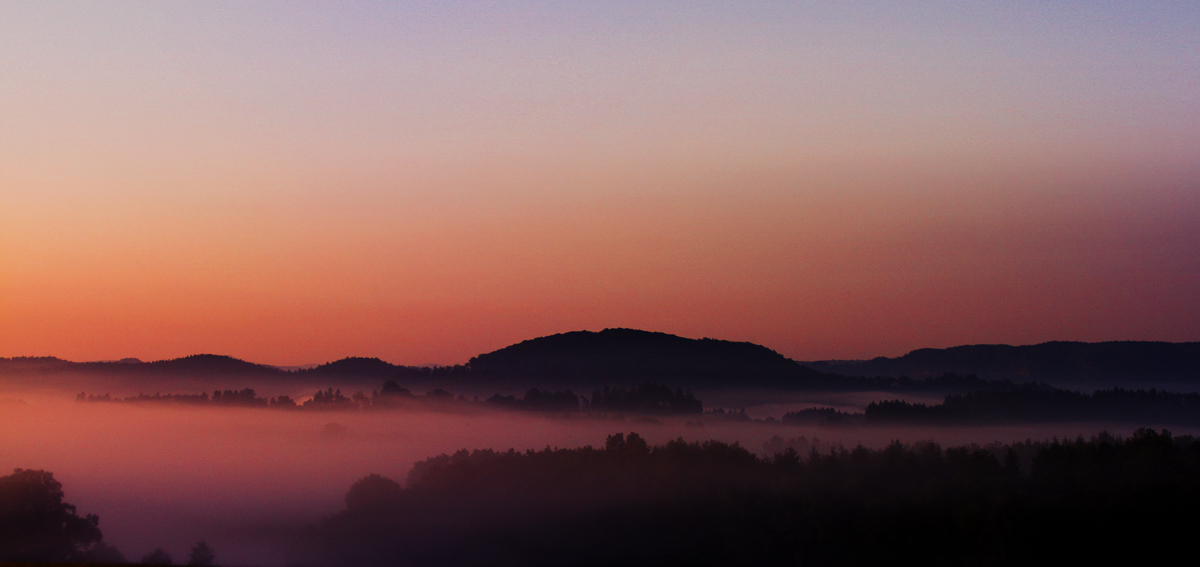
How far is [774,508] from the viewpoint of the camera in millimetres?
88562

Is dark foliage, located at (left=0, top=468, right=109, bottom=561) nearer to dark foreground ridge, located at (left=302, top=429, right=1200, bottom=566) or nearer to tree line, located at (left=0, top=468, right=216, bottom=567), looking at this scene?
tree line, located at (left=0, top=468, right=216, bottom=567)

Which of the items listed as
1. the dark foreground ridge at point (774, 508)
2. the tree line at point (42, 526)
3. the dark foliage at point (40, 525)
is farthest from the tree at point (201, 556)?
the dark foreground ridge at point (774, 508)

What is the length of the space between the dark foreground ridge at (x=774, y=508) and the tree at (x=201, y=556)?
9.49 m

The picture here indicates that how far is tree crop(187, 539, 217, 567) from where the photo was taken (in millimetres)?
102775

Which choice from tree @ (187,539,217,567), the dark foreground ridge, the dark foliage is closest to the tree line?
the dark foliage

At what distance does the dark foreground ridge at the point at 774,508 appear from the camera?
71.6 meters

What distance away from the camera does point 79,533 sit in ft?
320

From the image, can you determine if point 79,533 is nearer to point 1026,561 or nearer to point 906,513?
point 906,513

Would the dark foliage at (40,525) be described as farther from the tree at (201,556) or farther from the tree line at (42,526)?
the tree at (201,556)

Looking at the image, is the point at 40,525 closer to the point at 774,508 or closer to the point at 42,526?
the point at 42,526

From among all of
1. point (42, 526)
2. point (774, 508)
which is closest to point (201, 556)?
point (42, 526)

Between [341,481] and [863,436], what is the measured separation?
96.6 m

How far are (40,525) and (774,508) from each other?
65.2 meters

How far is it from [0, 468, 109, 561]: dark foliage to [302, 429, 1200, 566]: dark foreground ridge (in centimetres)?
2228
